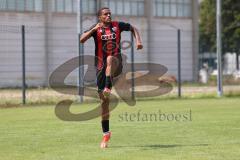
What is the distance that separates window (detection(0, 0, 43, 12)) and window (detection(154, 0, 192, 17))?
1270 centimetres

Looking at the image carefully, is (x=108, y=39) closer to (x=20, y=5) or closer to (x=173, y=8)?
(x=20, y=5)

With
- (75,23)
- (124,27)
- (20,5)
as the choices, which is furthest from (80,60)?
(75,23)

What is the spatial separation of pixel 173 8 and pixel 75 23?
12160 mm

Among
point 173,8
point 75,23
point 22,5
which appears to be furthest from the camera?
point 173,8

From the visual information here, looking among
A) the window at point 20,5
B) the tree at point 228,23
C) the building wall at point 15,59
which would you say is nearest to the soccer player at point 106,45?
the building wall at point 15,59

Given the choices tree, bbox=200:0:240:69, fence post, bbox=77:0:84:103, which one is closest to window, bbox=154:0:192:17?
tree, bbox=200:0:240:69

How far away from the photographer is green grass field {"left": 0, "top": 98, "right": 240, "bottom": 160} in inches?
329

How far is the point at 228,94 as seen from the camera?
1000 inches

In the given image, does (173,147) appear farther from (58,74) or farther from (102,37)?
(58,74)

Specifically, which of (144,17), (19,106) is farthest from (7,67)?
(144,17)

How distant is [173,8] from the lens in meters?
60.3

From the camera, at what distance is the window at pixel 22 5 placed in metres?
48.7

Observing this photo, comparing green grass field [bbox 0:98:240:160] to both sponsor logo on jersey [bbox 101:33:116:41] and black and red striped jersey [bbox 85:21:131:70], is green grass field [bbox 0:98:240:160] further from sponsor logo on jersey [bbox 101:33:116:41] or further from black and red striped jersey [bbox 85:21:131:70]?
sponsor logo on jersey [bbox 101:33:116:41]

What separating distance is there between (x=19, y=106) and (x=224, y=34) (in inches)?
1903
